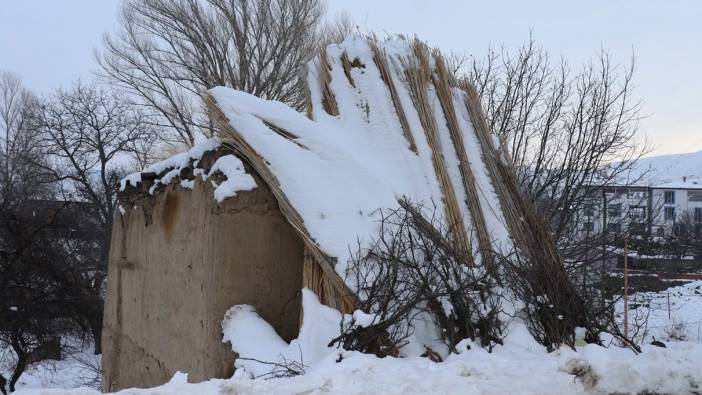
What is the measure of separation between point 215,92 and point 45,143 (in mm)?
20649

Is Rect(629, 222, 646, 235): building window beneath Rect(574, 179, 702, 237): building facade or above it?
beneath

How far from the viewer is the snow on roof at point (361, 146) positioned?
14.6 ft

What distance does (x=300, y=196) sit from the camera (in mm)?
4395

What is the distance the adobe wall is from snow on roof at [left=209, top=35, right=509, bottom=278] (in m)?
0.47

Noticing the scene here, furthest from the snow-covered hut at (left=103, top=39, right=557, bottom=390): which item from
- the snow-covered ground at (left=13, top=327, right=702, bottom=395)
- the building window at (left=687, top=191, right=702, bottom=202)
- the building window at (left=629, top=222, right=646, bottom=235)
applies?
the building window at (left=687, top=191, right=702, bottom=202)

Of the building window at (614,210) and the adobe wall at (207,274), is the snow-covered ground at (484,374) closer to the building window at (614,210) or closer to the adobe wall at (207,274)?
the adobe wall at (207,274)

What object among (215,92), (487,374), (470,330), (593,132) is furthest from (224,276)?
(593,132)

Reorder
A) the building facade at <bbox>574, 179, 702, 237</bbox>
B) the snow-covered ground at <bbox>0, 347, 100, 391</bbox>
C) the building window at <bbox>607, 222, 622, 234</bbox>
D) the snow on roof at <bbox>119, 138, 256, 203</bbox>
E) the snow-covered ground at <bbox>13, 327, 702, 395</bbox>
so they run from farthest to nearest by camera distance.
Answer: the snow-covered ground at <bbox>0, 347, 100, 391</bbox>, the building window at <bbox>607, 222, 622, 234</bbox>, the building facade at <bbox>574, 179, 702, 237</bbox>, the snow on roof at <bbox>119, 138, 256, 203</bbox>, the snow-covered ground at <bbox>13, 327, 702, 395</bbox>

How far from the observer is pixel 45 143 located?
22.6m

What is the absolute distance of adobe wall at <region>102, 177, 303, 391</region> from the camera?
4.53 metres

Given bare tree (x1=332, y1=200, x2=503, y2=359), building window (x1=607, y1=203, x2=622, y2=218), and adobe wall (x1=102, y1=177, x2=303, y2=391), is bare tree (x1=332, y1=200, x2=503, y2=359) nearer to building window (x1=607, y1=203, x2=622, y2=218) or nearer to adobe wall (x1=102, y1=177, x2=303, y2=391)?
adobe wall (x1=102, y1=177, x2=303, y2=391)

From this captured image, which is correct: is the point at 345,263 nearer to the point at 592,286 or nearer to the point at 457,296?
the point at 457,296

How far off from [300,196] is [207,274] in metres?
0.98

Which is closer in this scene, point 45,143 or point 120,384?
point 120,384
